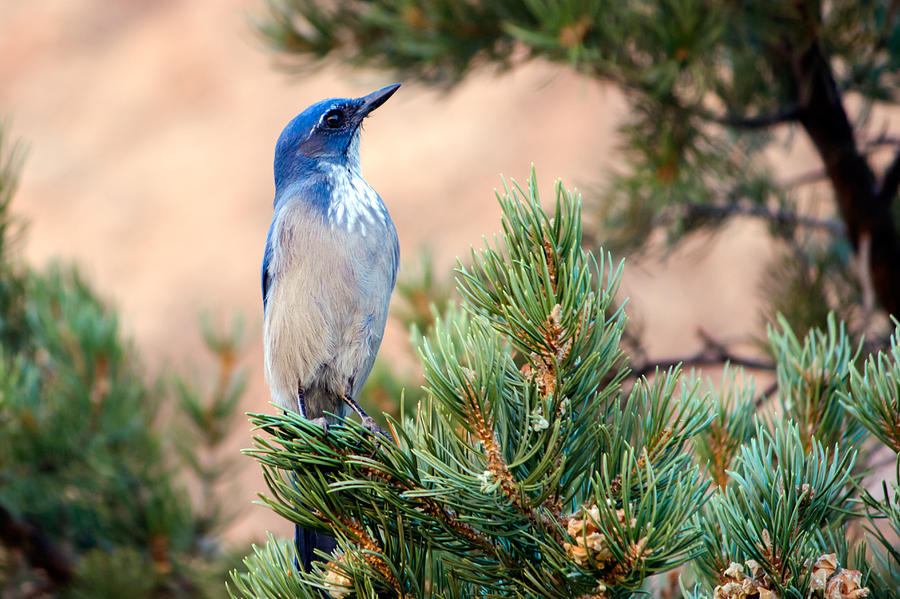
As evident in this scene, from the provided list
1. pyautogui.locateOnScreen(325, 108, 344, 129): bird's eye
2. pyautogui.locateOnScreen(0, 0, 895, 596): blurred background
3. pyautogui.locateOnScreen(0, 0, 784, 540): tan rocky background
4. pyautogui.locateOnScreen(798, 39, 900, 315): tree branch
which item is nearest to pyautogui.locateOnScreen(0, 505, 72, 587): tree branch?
pyautogui.locateOnScreen(325, 108, 344, 129): bird's eye

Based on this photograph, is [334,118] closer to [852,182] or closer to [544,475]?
[852,182]

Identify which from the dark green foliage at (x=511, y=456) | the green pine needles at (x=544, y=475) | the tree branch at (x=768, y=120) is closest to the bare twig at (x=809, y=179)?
the tree branch at (x=768, y=120)

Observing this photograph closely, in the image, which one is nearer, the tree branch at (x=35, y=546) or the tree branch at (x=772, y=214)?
the tree branch at (x=35, y=546)

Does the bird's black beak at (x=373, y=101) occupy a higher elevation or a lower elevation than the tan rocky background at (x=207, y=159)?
lower

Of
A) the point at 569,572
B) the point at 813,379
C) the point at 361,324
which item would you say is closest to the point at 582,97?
the point at 361,324

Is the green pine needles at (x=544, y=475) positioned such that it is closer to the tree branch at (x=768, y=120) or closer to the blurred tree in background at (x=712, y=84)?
the blurred tree in background at (x=712, y=84)

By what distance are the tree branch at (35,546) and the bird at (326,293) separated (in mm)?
974

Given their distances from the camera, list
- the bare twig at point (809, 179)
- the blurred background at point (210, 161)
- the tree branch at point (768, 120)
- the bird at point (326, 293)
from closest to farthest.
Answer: the bird at point (326, 293)
the tree branch at point (768, 120)
the bare twig at point (809, 179)
the blurred background at point (210, 161)

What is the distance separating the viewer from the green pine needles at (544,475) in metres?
1.09

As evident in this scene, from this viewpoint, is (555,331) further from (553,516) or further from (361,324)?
(361,324)

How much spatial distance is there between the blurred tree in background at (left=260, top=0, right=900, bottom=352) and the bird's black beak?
0.67 feet

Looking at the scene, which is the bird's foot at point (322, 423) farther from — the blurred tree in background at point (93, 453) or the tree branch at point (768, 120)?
the tree branch at point (768, 120)

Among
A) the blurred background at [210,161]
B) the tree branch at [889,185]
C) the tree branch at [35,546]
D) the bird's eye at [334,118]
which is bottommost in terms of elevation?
the tree branch at [35,546]

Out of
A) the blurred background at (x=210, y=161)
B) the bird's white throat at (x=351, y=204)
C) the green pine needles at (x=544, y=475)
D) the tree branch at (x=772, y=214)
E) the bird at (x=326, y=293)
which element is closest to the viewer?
the green pine needles at (x=544, y=475)
